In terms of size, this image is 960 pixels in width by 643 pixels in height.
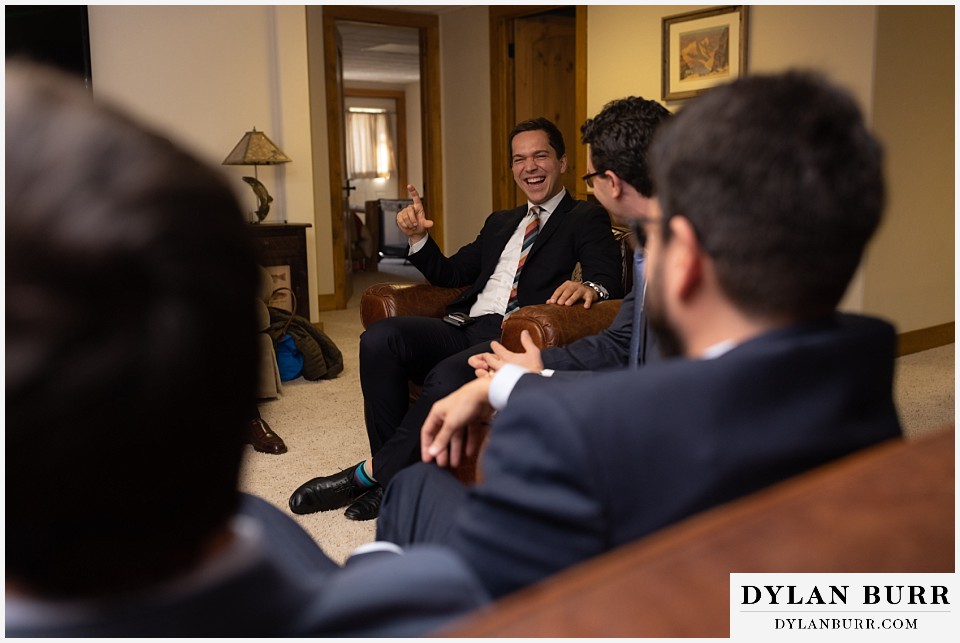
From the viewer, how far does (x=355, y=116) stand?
527 inches

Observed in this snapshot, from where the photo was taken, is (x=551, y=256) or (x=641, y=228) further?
(x=551, y=256)

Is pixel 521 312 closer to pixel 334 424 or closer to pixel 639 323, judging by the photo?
pixel 639 323

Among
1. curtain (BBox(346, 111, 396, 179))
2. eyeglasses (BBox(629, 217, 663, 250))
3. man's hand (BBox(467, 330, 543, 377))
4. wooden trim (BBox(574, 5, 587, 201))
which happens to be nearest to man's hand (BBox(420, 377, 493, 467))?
man's hand (BBox(467, 330, 543, 377))

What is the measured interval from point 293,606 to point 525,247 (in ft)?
8.55

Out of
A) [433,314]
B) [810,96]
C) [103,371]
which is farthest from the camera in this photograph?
[433,314]

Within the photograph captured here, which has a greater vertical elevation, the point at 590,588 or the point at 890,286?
the point at 590,588

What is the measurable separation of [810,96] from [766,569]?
0.43 metres

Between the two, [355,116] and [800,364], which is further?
[355,116]

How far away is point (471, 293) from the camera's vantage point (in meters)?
3.08

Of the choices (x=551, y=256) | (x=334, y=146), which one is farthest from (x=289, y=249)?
(x=551, y=256)

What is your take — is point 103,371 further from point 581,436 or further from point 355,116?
point 355,116

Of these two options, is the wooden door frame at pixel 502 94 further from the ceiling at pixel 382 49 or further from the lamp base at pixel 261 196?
the lamp base at pixel 261 196

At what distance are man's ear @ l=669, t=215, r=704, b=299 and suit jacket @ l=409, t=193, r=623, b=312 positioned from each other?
205 cm

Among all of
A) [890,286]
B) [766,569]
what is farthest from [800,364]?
[890,286]
